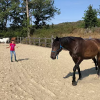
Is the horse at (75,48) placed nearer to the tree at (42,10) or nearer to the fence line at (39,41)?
the fence line at (39,41)

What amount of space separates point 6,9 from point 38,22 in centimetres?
871

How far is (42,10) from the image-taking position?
106 ft

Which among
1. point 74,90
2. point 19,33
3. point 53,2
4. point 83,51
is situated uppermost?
point 53,2

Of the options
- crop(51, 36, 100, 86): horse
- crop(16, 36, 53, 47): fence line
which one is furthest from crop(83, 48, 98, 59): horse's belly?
crop(16, 36, 53, 47): fence line

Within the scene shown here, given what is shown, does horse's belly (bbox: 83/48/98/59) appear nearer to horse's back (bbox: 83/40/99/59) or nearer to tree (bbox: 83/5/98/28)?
horse's back (bbox: 83/40/99/59)

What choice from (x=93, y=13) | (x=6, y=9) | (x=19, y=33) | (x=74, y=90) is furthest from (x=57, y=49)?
(x=93, y=13)

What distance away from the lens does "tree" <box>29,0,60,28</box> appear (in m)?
29.4

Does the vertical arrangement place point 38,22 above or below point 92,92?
above

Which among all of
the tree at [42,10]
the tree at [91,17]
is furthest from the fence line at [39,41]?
the tree at [91,17]

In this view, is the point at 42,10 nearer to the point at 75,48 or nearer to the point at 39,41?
the point at 39,41

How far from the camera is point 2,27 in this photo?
33.4m

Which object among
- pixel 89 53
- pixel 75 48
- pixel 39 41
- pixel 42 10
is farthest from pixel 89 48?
pixel 42 10

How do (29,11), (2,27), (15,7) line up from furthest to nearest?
1. (2,27)
2. (29,11)
3. (15,7)

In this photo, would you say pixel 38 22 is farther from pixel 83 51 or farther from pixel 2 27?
pixel 83 51
